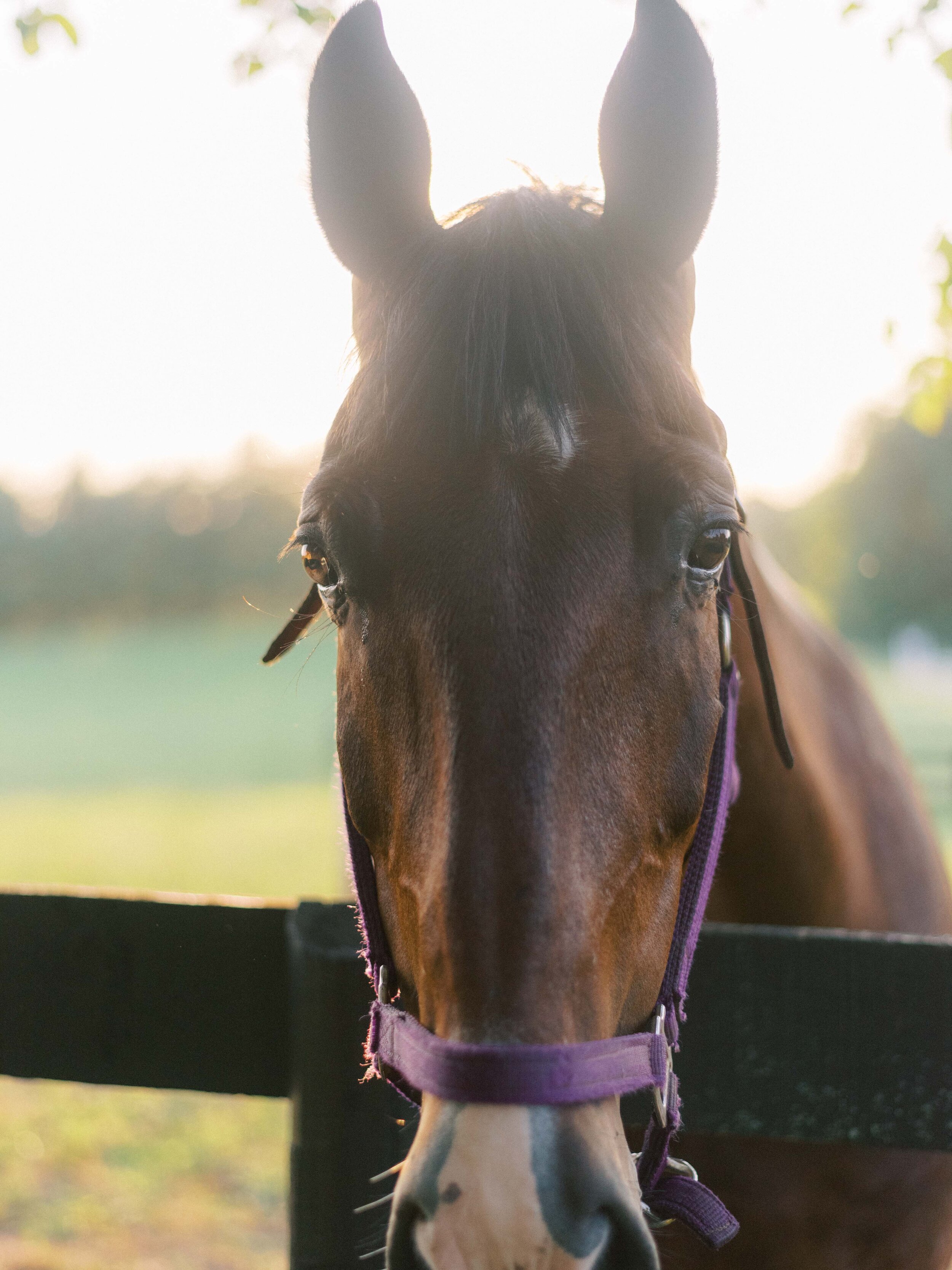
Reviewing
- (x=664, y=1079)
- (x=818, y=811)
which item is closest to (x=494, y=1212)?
(x=664, y=1079)

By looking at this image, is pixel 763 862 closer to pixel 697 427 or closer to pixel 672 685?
pixel 672 685

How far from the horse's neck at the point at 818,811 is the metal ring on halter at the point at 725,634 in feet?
1.00

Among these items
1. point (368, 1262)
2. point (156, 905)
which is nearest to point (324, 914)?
point (156, 905)

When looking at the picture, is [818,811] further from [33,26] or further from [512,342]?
[33,26]

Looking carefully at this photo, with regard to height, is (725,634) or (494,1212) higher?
(725,634)

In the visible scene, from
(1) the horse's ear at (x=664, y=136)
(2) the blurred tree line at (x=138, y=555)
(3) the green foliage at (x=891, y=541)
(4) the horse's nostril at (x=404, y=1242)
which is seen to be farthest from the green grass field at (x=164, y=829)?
(3) the green foliage at (x=891, y=541)

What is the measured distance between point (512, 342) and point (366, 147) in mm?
584

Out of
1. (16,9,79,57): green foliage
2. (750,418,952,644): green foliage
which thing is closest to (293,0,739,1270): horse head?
(16,9,79,57): green foliage

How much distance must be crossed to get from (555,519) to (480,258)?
1.63 ft

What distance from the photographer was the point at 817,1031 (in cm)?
173

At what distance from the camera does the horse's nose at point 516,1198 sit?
102 centimetres

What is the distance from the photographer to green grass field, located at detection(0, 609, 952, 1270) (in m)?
4.23

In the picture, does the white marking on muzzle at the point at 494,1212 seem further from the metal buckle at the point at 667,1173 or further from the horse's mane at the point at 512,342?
the horse's mane at the point at 512,342

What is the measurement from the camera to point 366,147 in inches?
68.7
